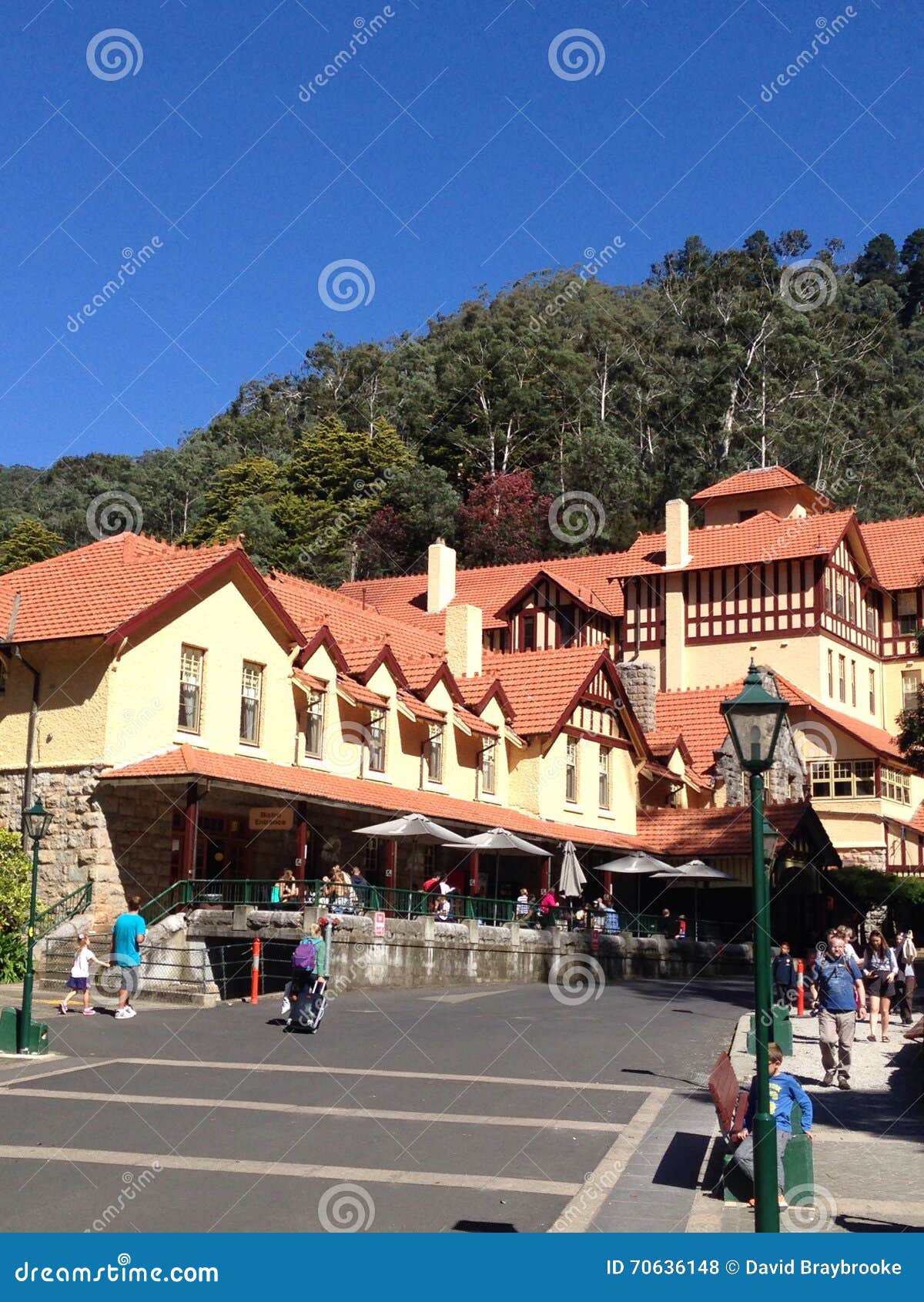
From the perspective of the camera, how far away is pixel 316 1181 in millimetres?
11078

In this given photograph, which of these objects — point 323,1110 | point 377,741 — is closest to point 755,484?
point 377,741

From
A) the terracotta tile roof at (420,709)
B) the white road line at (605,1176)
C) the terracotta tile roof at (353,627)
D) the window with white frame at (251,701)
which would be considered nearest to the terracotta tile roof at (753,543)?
the terracotta tile roof at (353,627)

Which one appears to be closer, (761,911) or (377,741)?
(761,911)

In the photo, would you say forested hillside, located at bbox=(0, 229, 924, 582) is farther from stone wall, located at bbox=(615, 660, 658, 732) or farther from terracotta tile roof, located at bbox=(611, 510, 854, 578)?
stone wall, located at bbox=(615, 660, 658, 732)

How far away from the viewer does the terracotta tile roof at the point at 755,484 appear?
220 ft

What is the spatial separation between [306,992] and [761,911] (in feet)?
39.4

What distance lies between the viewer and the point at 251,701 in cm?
3123

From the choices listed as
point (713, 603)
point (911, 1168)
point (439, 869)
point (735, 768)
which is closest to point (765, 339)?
point (713, 603)

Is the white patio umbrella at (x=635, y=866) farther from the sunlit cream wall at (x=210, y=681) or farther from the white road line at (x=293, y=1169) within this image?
the white road line at (x=293, y=1169)

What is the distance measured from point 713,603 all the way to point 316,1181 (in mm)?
49067

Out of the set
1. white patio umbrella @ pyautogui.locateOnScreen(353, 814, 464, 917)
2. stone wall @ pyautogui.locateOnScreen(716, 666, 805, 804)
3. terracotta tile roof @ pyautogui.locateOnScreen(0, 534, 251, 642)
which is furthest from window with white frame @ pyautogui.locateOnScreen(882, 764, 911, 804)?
terracotta tile roof @ pyautogui.locateOnScreen(0, 534, 251, 642)

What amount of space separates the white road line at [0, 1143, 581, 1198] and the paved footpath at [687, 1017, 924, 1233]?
4.35 ft

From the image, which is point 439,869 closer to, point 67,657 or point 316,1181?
point 67,657

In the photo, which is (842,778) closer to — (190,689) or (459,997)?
(459,997)
